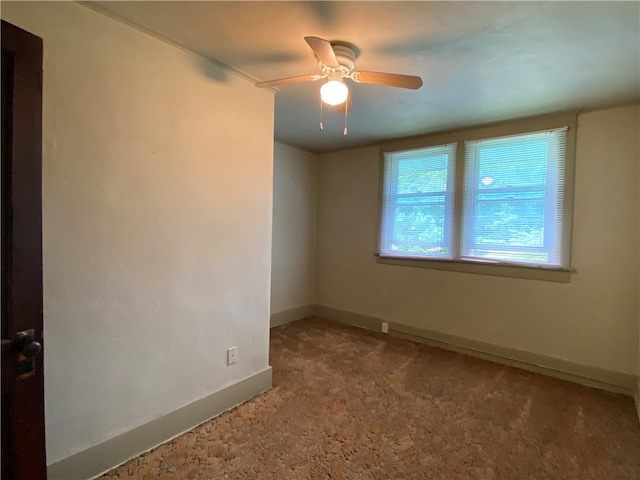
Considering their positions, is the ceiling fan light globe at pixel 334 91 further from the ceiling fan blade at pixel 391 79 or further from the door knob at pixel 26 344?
the door knob at pixel 26 344

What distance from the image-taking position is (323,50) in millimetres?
1654

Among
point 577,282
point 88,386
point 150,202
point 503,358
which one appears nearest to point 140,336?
point 88,386

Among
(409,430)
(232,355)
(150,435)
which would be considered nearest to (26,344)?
Result: (150,435)

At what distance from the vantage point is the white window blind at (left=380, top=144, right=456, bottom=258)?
12.2 feet

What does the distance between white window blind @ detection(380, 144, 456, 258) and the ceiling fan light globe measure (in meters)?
2.14

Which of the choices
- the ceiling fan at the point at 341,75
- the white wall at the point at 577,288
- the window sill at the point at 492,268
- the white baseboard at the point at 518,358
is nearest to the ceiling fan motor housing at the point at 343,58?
the ceiling fan at the point at 341,75

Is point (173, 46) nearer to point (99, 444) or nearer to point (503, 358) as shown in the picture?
point (99, 444)

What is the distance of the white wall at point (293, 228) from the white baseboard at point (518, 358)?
2.77 feet

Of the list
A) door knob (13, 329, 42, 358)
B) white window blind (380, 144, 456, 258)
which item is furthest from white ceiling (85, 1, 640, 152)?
door knob (13, 329, 42, 358)

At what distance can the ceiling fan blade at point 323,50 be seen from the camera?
156cm

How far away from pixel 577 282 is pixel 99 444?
359cm

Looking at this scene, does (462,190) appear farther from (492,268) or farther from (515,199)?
(492,268)

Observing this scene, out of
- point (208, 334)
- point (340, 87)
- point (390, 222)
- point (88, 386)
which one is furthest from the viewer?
point (390, 222)

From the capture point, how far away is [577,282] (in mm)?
2986
